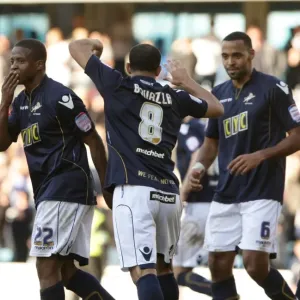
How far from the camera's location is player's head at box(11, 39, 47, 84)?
8.09m

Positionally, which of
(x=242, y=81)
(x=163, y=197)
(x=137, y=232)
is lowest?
(x=137, y=232)

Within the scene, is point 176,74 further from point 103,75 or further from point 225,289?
point 225,289

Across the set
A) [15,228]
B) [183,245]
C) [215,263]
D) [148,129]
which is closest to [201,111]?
[148,129]

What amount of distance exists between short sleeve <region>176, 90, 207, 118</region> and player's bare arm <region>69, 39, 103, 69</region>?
2.08 ft

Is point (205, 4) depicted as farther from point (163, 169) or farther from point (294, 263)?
point (163, 169)

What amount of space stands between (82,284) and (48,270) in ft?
1.13

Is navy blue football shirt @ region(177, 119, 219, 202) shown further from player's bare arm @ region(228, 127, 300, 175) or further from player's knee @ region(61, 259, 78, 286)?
player's knee @ region(61, 259, 78, 286)

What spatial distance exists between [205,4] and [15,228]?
4626 millimetres

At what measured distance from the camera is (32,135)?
7977 millimetres

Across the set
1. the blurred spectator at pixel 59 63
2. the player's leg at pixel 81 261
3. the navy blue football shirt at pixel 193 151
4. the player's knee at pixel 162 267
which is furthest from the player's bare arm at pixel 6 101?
the blurred spectator at pixel 59 63

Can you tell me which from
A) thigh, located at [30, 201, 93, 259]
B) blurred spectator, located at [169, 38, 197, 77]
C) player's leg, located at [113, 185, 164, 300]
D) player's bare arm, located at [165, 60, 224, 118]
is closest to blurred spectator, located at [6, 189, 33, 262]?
blurred spectator, located at [169, 38, 197, 77]

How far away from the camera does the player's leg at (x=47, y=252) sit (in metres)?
7.84

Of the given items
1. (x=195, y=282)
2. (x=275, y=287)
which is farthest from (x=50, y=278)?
(x=195, y=282)

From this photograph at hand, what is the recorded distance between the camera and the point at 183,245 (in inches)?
448
